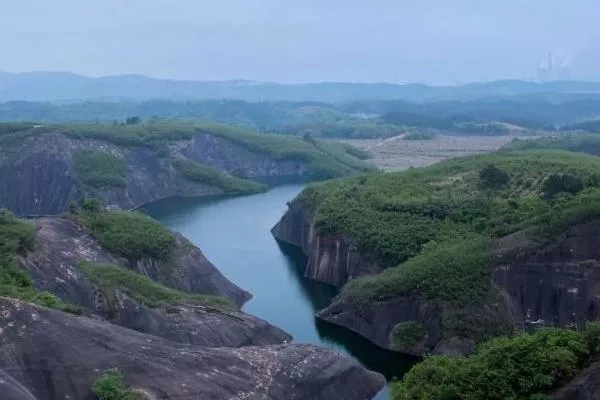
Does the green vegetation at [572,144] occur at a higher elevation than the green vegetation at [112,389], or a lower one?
higher

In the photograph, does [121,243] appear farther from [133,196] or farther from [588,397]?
[133,196]

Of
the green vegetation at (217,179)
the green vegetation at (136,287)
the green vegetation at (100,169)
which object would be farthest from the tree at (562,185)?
the green vegetation at (217,179)

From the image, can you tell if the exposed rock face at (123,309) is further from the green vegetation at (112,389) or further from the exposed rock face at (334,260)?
the exposed rock face at (334,260)

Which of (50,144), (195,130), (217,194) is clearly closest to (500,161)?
(217,194)

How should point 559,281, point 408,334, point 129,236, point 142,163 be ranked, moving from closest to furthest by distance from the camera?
point 559,281 < point 408,334 < point 129,236 < point 142,163

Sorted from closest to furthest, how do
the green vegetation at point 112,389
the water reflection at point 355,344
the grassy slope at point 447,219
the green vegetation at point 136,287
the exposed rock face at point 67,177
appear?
the green vegetation at point 112,389 < the green vegetation at point 136,287 < the water reflection at point 355,344 < the grassy slope at point 447,219 < the exposed rock face at point 67,177

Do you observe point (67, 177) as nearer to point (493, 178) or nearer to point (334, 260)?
point (334, 260)

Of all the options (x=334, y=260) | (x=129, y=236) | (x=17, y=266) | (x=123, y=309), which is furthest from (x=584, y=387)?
(x=334, y=260)
